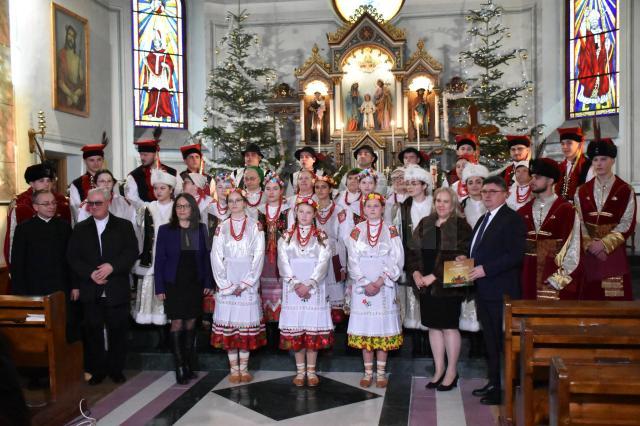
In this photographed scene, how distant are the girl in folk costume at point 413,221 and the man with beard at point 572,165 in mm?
1773

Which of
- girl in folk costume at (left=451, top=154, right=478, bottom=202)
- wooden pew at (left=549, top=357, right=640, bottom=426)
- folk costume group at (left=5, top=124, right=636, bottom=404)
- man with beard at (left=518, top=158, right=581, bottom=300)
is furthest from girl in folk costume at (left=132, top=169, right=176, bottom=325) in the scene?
wooden pew at (left=549, top=357, right=640, bottom=426)

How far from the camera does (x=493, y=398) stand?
15.5 ft

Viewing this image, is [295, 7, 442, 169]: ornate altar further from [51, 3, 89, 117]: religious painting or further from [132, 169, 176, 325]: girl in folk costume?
[132, 169, 176, 325]: girl in folk costume

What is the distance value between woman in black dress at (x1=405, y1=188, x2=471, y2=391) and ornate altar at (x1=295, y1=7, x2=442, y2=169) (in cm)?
669

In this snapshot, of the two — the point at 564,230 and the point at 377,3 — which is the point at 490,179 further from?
the point at 377,3

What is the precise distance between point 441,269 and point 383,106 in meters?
7.55

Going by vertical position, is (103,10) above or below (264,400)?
above

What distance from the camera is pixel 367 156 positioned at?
7023 millimetres

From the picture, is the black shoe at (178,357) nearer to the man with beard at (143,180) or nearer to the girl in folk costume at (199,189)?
the girl in folk costume at (199,189)

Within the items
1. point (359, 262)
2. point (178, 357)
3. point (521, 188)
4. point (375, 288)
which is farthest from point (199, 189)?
point (521, 188)

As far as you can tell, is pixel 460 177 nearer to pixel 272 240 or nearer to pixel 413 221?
pixel 413 221

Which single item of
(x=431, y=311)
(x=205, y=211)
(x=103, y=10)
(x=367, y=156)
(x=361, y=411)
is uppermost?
(x=103, y=10)

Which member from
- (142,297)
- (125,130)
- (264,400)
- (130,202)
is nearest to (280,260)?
(264,400)

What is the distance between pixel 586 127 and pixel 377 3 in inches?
186
